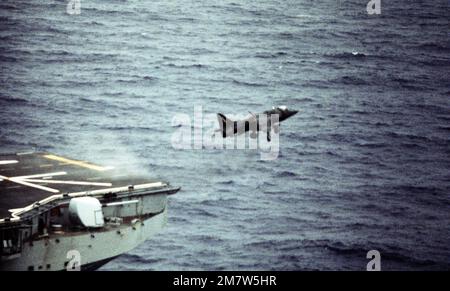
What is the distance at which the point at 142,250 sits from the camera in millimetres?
81438

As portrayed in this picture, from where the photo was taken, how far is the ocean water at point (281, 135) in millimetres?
84375

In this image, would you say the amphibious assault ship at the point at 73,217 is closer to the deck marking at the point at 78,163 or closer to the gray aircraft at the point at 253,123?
the deck marking at the point at 78,163

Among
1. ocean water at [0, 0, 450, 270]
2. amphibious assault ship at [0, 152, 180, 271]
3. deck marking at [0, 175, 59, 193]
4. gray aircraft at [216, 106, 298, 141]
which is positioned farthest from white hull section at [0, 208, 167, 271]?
ocean water at [0, 0, 450, 270]

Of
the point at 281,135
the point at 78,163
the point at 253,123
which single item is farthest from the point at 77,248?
the point at 281,135

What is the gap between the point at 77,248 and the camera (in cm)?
5816

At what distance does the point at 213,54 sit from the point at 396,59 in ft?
128

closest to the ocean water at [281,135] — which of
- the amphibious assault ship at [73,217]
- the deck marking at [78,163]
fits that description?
the deck marking at [78,163]

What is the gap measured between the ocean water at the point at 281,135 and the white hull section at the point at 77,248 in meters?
16.2

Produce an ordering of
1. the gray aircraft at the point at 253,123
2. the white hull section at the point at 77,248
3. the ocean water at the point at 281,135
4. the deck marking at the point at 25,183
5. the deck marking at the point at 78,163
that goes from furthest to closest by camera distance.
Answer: the ocean water at the point at 281,135, the deck marking at the point at 78,163, the deck marking at the point at 25,183, the gray aircraft at the point at 253,123, the white hull section at the point at 77,248

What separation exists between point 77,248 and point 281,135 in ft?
228

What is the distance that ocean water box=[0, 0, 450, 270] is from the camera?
84375mm

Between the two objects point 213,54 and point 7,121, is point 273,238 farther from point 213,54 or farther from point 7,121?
point 213,54

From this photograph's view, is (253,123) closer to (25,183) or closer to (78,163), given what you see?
(25,183)

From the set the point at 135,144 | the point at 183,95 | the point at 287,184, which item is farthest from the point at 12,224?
the point at 183,95
